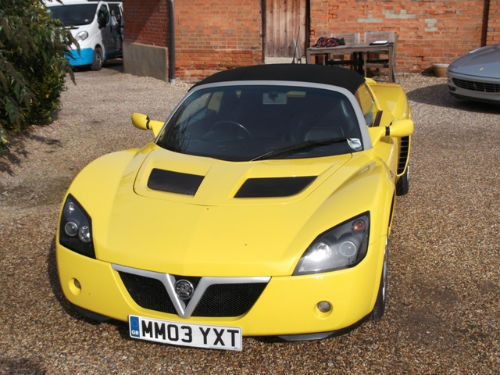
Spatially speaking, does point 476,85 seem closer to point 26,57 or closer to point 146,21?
point 26,57

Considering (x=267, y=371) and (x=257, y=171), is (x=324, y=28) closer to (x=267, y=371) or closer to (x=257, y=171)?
(x=257, y=171)

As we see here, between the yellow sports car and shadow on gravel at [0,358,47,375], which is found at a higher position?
the yellow sports car

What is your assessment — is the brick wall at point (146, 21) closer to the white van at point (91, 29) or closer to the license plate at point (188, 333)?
the white van at point (91, 29)

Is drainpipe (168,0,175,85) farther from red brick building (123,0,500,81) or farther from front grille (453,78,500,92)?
front grille (453,78,500,92)

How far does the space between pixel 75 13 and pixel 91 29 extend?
3.36 ft

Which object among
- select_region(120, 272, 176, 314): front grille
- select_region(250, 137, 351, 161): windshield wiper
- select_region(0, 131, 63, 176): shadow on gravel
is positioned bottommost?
select_region(0, 131, 63, 176): shadow on gravel

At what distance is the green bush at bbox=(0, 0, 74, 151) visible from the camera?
19.6ft

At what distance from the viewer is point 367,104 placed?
5.12 meters

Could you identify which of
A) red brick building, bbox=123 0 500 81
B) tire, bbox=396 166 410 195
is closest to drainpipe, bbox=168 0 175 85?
red brick building, bbox=123 0 500 81

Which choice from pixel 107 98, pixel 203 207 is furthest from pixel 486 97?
pixel 203 207

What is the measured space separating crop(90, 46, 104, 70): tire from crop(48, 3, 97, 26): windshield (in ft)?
2.45

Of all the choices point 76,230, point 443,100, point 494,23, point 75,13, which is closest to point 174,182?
point 76,230

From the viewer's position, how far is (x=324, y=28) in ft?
45.6

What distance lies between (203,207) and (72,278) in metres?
0.80
